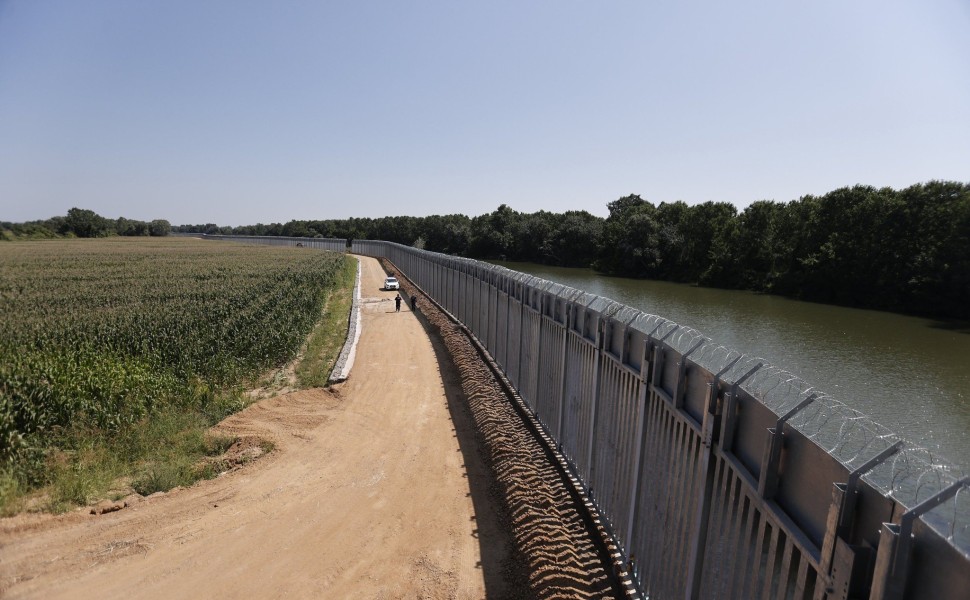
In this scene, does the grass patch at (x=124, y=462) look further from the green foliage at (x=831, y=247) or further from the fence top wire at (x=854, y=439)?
the green foliage at (x=831, y=247)

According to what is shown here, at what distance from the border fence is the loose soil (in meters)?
0.92

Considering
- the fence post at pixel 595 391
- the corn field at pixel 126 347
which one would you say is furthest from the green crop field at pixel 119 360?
the fence post at pixel 595 391

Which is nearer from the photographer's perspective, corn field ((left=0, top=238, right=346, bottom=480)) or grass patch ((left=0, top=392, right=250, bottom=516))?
grass patch ((left=0, top=392, right=250, bottom=516))

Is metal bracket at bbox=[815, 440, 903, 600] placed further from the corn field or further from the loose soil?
the corn field

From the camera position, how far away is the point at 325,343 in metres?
20.2

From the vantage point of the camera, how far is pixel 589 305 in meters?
6.88

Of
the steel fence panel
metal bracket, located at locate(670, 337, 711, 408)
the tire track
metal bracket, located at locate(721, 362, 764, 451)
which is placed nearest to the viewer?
the steel fence panel

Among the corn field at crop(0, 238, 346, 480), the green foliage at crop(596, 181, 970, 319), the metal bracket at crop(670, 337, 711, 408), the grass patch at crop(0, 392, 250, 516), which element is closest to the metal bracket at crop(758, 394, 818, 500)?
the metal bracket at crop(670, 337, 711, 408)

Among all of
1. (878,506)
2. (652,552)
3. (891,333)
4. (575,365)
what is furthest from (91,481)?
Result: (891,333)

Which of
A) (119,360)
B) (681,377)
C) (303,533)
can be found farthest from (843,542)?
(119,360)

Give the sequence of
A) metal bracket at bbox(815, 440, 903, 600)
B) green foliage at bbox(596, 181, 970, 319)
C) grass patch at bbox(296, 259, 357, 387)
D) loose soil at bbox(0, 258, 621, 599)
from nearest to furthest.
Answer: metal bracket at bbox(815, 440, 903, 600) < loose soil at bbox(0, 258, 621, 599) < grass patch at bbox(296, 259, 357, 387) < green foliage at bbox(596, 181, 970, 319)

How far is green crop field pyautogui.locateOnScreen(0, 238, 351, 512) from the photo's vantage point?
970 centimetres

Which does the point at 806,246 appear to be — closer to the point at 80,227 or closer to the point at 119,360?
the point at 119,360

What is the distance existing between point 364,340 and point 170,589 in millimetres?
14179
